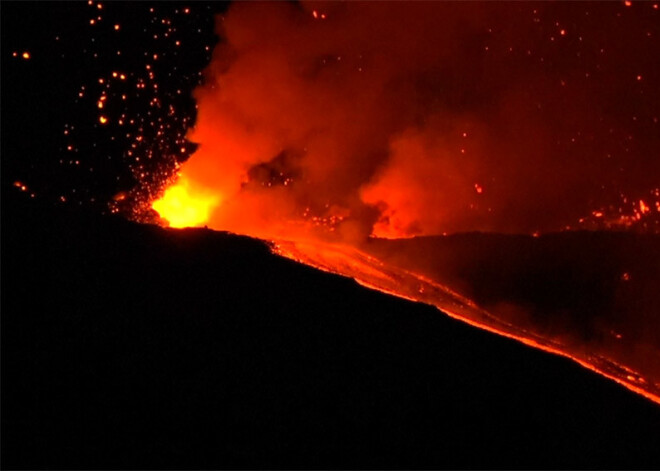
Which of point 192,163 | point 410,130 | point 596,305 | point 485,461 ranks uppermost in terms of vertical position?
point 410,130

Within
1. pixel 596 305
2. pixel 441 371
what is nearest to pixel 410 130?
pixel 596 305

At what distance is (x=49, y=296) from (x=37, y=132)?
7.77 feet

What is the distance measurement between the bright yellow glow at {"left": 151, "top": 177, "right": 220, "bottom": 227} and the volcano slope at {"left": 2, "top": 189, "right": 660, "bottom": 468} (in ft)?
8.55

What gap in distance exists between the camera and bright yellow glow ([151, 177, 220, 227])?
15.8 ft

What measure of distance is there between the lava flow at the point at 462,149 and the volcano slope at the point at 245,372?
83.0 inches

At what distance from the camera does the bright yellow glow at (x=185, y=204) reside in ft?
15.8

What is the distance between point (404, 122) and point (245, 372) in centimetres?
351

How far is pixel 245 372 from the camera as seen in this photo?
1990 mm

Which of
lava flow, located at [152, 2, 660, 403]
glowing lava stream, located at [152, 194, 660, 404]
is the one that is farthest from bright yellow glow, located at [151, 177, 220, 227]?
glowing lava stream, located at [152, 194, 660, 404]

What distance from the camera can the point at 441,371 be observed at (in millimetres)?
2133

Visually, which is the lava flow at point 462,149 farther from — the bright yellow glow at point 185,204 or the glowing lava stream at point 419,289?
the glowing lava stream at point 419,289

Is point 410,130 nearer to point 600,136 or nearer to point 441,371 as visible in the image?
point 600,136

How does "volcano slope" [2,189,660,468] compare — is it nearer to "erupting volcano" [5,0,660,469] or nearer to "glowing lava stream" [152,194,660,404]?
"erupting volcano" [5,0,660,469]

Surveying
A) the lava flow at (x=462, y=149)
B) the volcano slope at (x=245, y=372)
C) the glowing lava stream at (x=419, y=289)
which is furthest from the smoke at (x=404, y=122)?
the volcano slope at (x=245, y=372)
